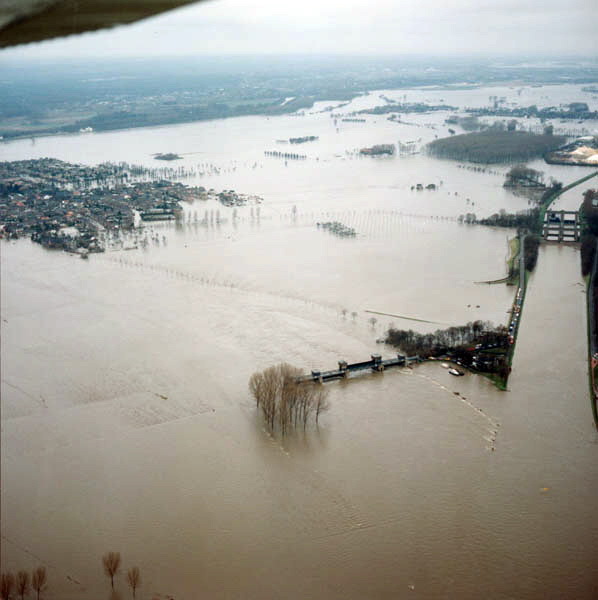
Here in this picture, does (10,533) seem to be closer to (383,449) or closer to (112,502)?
(112,502)

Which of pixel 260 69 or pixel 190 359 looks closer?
pixel 190 359

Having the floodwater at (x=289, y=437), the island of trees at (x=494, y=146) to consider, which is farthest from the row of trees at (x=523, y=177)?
the floodwater at (x=289, y=437)

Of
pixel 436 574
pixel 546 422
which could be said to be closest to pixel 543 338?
pixel 546 422

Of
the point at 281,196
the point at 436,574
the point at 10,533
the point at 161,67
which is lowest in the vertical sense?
the point at 436,574

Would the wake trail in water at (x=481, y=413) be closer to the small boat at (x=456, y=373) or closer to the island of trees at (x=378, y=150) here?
the small boat at (x=456, y=373)

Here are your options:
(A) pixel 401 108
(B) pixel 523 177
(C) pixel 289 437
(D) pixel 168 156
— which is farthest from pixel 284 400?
(A) pixel 401 108

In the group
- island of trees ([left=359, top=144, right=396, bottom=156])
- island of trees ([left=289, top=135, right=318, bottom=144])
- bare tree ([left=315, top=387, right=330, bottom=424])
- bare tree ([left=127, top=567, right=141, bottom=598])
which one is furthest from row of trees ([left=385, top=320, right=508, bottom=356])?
island of trees ([left=289, top=135, right=318, bottom=144])
